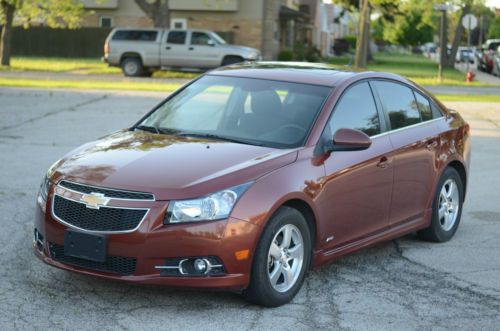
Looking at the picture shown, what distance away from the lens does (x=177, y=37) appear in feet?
116

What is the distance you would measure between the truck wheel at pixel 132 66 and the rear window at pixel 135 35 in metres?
0.86

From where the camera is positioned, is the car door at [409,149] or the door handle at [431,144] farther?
the door handle at [431,144]

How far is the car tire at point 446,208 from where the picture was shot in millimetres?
7629

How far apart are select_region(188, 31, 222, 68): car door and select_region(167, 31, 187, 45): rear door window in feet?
1.09

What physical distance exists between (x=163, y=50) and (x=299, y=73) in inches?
1134

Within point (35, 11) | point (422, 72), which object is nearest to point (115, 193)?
point (35, 11)

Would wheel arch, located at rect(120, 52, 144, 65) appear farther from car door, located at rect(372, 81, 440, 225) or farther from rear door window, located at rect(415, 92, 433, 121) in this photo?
car door, located at rect(372, 81, 440, 225)

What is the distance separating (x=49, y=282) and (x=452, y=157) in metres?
3.78

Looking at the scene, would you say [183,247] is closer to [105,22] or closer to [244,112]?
[244,112]

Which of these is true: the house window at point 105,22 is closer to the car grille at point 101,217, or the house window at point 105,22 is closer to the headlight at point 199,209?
the car grille at point 101,217

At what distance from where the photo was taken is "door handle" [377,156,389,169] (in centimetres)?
666

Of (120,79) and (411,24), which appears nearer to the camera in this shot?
(120,79)

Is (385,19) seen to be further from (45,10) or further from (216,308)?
(216,308)

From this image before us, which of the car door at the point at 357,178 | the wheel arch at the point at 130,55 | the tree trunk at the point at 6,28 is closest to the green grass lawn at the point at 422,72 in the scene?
the wheel arch at the point at 130,55
